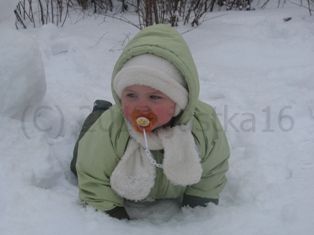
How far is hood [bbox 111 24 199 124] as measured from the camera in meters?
1.84

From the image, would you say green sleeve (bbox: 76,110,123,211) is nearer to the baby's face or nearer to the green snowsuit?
the green snowsuit

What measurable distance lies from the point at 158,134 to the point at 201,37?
1651 millimetres

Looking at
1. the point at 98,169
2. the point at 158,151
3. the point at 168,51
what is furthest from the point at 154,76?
the point at 98,169

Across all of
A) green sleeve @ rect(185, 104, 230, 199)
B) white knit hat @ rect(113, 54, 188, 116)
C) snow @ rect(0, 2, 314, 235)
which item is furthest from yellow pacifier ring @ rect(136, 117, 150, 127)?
snow @ rect(0, 2, 314, 235)

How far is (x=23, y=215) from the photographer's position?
6.25 ft

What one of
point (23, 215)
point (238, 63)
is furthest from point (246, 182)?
point (238, 63)

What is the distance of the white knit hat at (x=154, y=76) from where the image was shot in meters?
1.82

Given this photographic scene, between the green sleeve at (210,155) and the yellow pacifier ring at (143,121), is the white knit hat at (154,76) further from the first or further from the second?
the green sleeve at (210,155)

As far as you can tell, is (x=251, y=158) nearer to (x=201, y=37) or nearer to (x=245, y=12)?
(x=201, y=37)

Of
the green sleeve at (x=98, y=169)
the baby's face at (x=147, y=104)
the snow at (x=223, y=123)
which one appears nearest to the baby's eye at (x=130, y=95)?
the baby's face at (x=147, y=104)

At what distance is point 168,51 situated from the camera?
1843 mm

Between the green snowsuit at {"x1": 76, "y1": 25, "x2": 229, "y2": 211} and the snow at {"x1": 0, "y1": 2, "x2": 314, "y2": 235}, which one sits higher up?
the green snowsuit at {"x1": 76, "y1": 25, "x2": 229, "y2": 211}

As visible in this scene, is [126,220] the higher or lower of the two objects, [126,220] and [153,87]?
the lower

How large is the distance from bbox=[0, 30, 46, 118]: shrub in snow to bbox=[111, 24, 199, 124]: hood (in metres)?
0.55
